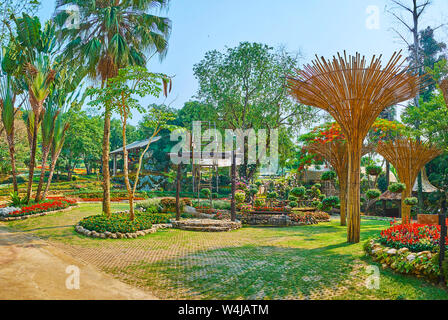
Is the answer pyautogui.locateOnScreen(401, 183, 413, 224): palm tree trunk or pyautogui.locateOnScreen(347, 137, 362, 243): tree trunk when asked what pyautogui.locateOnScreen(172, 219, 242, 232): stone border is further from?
pyautogui.locateOnScreen(401, 183, 413, 224): palm tree trunk

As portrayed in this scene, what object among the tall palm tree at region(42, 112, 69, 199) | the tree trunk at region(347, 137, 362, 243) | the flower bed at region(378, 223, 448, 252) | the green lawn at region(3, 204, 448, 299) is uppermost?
the tall palm tree at region(42, 112, 69, 199)

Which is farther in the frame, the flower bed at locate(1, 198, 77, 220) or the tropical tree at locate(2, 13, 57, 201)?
the tropical tree at locate(2, 13, 57, 201)

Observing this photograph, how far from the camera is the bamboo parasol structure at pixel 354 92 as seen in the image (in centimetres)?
742

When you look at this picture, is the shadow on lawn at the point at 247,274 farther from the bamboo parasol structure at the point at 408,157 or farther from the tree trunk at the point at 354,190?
the bamboo parasol structure at the point at 408,157

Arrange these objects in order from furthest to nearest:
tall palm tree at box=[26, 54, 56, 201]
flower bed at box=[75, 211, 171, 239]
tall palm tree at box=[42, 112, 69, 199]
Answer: tall palm tree at box=[42, 112, 69, 199] → tall palm tree at box=[26, 54, 56, 201] → flower bed at box=[75, 211, 171, 239]

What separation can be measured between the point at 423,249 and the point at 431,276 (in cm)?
99

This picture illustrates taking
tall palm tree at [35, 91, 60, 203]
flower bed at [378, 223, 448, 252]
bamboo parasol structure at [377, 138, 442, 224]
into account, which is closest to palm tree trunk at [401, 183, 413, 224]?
bamboo parasol structure at [377, 138, 442, 224]

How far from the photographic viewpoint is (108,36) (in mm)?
11484

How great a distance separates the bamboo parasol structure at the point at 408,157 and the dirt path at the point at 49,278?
957 cm

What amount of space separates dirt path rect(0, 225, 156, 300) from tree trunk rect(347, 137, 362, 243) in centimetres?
552

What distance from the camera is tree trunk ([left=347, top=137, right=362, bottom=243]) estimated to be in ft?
26.1

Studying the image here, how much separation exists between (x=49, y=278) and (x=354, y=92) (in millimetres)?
7468

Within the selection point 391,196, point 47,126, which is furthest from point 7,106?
point 391,196

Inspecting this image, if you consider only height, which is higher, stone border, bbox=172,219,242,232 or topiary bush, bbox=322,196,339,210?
topiary bush, bbox=322,196,339,210
